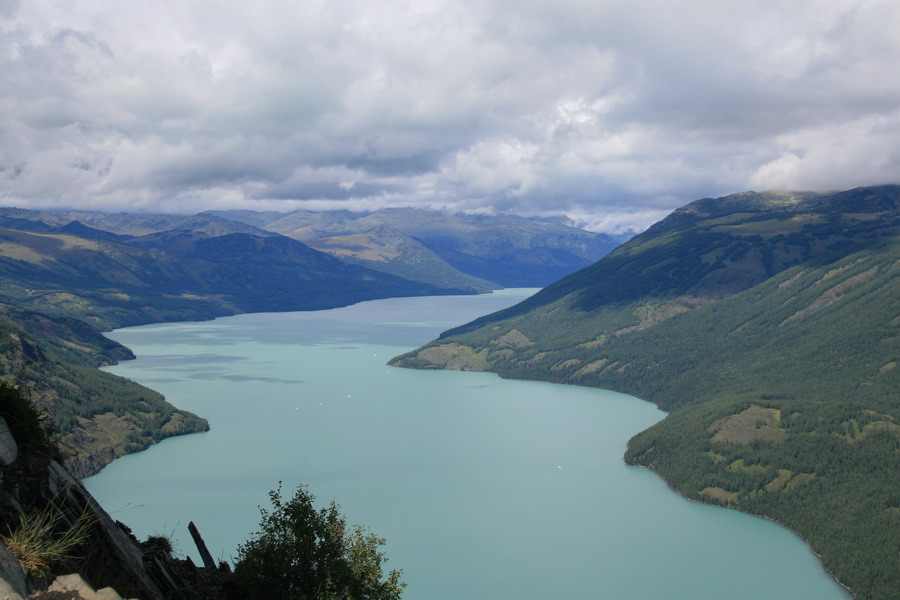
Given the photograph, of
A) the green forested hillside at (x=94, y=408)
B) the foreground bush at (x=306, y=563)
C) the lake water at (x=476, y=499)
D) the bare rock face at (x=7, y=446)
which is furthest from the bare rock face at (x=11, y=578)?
the green forested hillside at (x=94, y=408)

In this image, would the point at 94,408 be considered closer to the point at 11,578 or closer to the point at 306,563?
the point at 306,563

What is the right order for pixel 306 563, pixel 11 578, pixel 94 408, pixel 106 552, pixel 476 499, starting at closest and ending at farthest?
pixel 11 578, pixel 106 552, pixel 306 563, pixel 476 499, pixel 94 408

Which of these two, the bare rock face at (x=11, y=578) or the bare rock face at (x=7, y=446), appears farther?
the bare rock face at (x=7, y=446)

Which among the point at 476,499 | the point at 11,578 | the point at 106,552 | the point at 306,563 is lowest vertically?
the point at 476,499

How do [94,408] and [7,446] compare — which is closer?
[7,446]

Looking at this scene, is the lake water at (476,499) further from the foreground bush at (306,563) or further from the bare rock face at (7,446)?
the bare rock face at (7,446)

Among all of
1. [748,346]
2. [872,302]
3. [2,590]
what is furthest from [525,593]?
[872,302]

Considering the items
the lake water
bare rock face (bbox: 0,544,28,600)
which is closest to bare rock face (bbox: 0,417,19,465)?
bare rock face (bbox: 0,544,28,600)

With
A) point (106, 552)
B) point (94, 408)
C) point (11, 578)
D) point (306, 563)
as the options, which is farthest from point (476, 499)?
point (11, 578)

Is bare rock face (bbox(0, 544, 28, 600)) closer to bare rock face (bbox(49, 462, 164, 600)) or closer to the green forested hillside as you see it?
bare rock face (bbox(49, 462, 164, 600))
